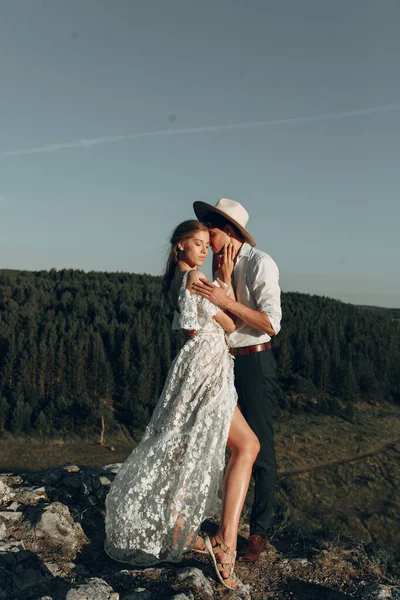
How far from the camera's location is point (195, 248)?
176 inches

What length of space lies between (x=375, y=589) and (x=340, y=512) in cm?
1407

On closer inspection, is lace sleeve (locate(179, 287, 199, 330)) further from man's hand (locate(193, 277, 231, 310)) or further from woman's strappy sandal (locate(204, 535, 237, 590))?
woman's strappy sandal (locate(204, 535, 237, 590))

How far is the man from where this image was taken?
15.7 ft

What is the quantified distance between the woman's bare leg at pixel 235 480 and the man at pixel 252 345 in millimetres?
493

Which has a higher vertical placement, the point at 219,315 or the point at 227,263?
the point at 227,263

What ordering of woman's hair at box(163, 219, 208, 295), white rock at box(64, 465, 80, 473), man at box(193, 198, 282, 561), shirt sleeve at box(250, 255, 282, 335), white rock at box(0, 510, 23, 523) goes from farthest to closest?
1. white rock at box(64, 465, 80, 473)
2. white rock at box(0, 510, 23, 523)
3. man at box(193, 198, 282, 561)
4. shirt sleeve at box(250, 255, 282, 335)
5. woman's hair at box(163, 219, 208, 295)

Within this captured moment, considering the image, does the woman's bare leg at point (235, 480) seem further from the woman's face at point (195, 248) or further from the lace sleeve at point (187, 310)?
the woman's face at point (195, 248)

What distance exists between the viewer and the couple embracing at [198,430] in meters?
4.40

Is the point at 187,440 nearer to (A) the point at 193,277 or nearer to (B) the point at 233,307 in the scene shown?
(B) the point at 233,307

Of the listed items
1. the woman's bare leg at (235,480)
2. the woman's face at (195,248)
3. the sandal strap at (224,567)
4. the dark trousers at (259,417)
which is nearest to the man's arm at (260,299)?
the woman's face at (195,248)

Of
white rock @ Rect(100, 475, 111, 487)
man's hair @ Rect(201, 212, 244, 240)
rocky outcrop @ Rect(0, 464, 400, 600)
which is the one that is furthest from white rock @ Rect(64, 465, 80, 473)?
man's hair @ Rect(201, 212, 244, 240)

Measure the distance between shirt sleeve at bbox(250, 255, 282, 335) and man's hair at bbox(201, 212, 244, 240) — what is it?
0.96 feet

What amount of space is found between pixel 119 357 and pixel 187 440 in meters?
29.1

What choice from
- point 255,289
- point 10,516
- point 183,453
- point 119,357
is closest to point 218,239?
point 255,289
